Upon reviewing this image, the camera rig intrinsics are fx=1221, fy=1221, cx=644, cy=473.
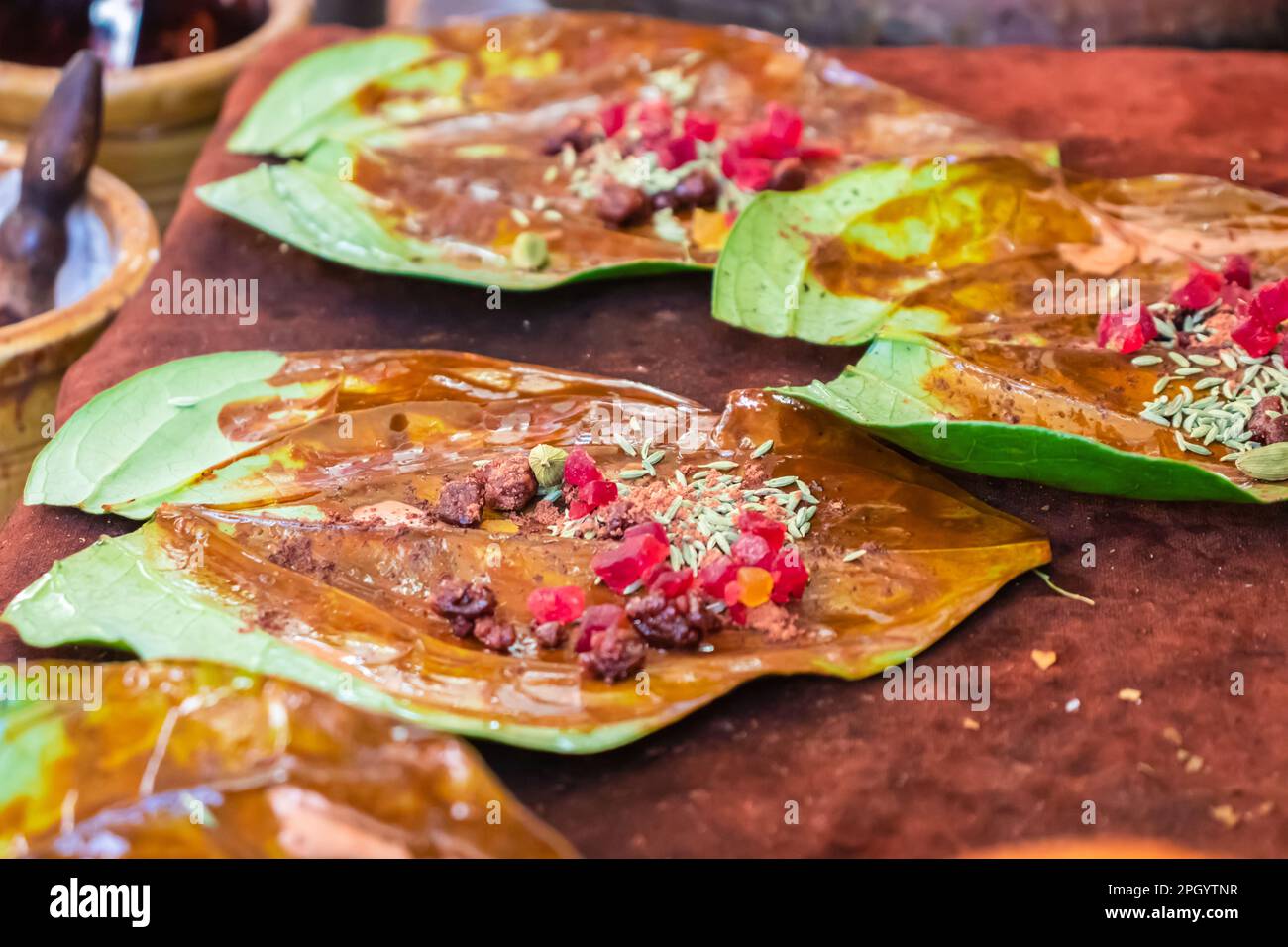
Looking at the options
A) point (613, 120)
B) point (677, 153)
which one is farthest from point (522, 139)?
point (677, 153)

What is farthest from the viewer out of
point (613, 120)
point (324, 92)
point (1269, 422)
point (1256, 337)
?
point (324, 92)

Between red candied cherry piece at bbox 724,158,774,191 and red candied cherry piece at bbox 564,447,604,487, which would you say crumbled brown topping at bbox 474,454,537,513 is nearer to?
red candied cherry piece at bbox 564,447,604,487

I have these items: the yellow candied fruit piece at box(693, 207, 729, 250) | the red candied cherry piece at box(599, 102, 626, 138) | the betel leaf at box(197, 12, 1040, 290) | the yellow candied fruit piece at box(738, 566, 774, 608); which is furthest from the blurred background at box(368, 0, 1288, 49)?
the yellow candied fruit piece at box(738, 566, 774, 608)

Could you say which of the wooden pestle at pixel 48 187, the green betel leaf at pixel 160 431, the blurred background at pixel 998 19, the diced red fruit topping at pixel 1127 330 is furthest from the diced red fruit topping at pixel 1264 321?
the wooden pestle at pixel 48 187

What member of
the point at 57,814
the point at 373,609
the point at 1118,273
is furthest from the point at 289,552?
the point at 1118,273

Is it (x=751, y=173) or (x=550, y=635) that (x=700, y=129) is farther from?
(x=550, y=635)
